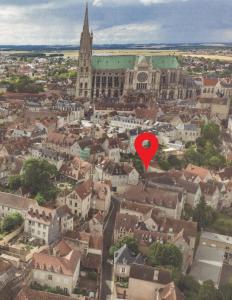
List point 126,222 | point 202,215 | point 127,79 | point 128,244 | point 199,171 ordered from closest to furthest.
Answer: point 128,244 < point 126,222 < point 202,215 < point 199,171 < point 127,79

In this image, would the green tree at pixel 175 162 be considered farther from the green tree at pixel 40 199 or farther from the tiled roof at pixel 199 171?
the green tree at pixel 40 199

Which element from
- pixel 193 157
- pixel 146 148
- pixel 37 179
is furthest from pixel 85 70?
pixel 37 179

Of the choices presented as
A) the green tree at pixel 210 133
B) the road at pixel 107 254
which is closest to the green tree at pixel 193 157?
the green tree at pixel 210 133

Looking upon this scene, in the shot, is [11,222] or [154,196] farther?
[154,196]

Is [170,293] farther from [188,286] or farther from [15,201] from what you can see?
[15,201]

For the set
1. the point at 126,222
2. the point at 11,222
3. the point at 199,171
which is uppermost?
the point at 199,171

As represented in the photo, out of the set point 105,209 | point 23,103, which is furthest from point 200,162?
point 23,103

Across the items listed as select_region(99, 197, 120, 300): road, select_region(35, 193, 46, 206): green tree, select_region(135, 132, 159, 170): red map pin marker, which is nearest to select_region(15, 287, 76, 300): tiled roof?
select_region(99, 197, 120, 300): road
